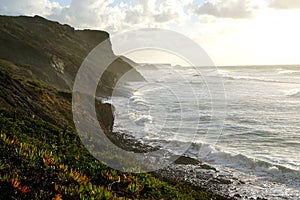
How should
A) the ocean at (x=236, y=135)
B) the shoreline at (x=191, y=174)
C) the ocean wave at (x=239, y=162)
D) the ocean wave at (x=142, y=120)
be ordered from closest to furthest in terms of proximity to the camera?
1. the shoreline at (x=191, y=174)
2. the ocean at (x=236, y=135)
3. the ocean wave at (x=239, y=162)
4. the ocean wave at (x=142, y=120)

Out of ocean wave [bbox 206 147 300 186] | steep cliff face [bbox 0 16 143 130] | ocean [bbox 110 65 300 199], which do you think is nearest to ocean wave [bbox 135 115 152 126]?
ocean [bbox 110 65 300 199]

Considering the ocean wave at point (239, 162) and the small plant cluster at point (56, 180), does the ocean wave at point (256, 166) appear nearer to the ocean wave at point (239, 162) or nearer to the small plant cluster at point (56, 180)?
the ocean wave at point (239, 162)

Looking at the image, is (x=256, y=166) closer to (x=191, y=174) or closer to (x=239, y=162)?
(x=239, y=162)

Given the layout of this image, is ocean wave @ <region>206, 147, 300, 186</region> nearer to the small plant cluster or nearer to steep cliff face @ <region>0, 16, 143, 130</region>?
steep cliff face @ <region>0, 16, 143, 130</region>

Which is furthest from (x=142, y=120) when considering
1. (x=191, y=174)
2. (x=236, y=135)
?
(x=191, y=174)

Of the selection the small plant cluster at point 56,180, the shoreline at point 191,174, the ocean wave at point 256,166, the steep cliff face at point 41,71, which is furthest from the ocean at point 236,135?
the steep cliff face at point 41,71

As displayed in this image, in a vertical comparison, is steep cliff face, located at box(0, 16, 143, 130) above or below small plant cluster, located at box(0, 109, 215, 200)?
above

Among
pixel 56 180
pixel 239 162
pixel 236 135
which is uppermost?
pixel 56 180

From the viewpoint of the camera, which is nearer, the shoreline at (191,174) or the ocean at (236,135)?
the shoreline at (191,174)

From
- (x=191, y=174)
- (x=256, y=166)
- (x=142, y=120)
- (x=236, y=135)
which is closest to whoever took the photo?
(x=191, y=174)

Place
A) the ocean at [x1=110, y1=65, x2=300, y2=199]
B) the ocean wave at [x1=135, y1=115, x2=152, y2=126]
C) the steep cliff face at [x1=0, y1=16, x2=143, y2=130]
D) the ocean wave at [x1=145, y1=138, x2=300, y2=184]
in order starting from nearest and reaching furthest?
the steep cliff face at [x1=0, y1=16, x2=143, y2=130], the ocean at [x1=110, y1=65, x2=300, y2=199], the ocean wave at [x1=145, y1=138, x2=300, y2=184], the ocean wave at [x1=135, y1=115, x2=152, y2=126]

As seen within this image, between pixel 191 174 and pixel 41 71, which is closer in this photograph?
pixel 191 174

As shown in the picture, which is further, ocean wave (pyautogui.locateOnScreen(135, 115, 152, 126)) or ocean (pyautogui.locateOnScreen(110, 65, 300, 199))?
ocean wave (pyautogui.locateOnScreen(135, 115, 152, 126))

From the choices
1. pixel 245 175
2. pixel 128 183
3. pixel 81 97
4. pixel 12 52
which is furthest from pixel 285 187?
pixel 12 52
